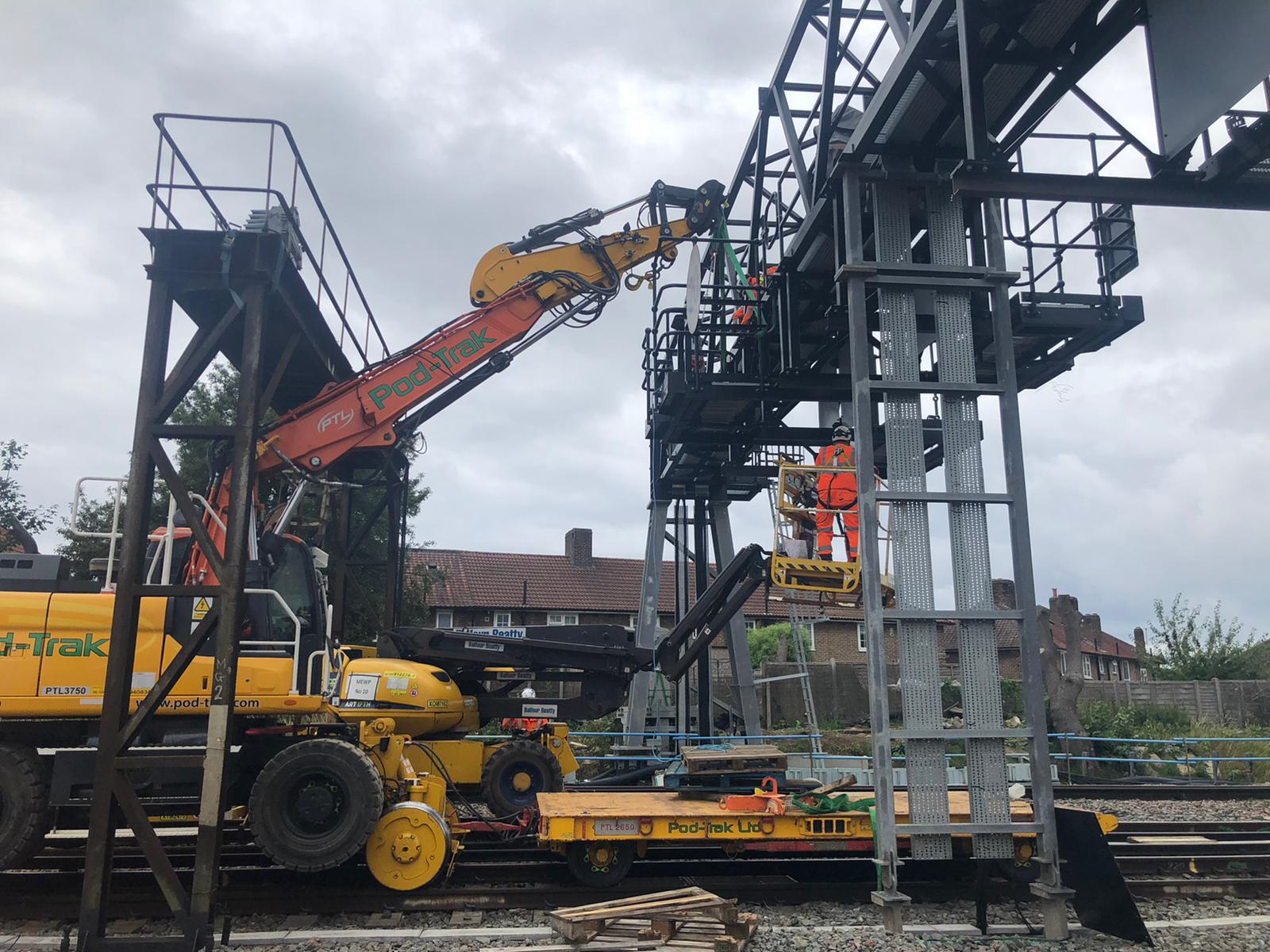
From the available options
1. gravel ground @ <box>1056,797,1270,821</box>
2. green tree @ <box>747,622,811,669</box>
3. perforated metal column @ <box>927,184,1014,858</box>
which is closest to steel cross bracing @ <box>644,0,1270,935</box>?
perforated metal column @ <box>927,184,1014,858</box>

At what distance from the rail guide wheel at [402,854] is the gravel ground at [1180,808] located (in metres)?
8.82

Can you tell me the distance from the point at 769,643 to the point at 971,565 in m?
26.9

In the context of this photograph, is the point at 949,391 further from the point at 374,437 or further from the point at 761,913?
the point at 374,437

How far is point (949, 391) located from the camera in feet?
25.4

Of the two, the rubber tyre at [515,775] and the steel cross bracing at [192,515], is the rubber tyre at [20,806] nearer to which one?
the steel cross bracing at [192,515]

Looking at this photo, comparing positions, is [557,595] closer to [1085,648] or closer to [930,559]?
[1085,648]

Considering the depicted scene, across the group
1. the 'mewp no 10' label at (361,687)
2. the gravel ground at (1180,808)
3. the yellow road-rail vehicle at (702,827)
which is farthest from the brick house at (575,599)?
the yellow road-rail vehicle at (702,827)

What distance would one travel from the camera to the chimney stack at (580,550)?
43594 mm

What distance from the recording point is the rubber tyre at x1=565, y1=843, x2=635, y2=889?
8.35 metres

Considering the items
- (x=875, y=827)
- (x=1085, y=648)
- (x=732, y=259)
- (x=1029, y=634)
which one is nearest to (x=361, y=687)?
(x=875, y=827)

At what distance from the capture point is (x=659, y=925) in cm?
658

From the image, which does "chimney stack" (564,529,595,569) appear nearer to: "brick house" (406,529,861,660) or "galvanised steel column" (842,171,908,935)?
"brick house" (406,529,861,660)

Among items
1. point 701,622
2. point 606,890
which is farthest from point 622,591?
point 606,890

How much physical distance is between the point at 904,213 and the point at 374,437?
6.84 m
